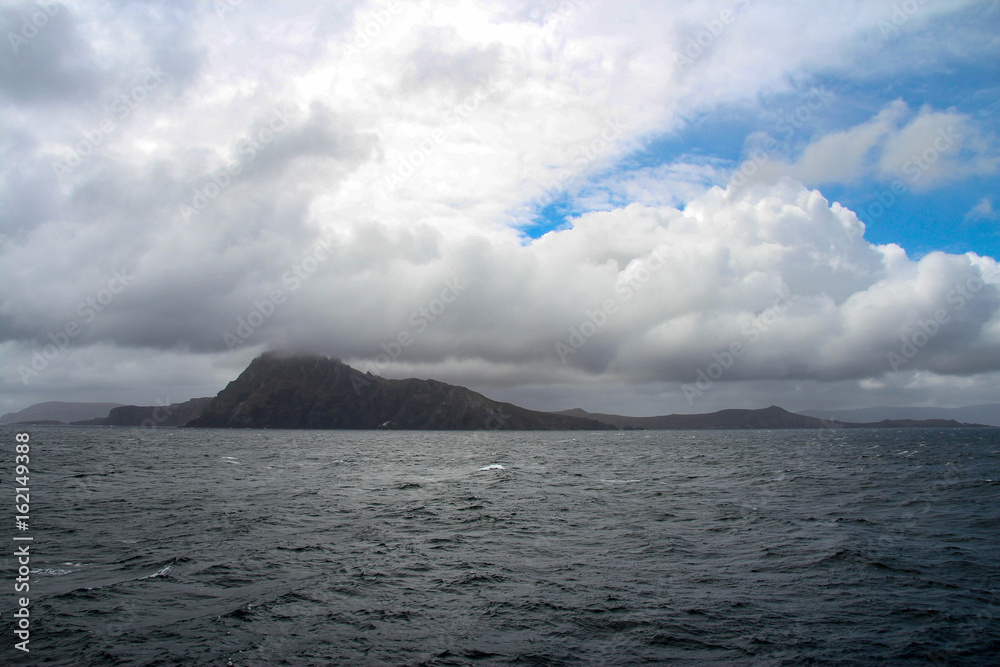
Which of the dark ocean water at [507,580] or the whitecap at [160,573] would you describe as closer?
the dark ocean water at [507,580]

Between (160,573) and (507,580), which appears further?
(160,573)

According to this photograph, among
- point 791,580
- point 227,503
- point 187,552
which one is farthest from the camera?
point 227,503

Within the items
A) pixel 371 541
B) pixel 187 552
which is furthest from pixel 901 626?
pixel 187 552

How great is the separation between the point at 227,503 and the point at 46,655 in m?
30.6

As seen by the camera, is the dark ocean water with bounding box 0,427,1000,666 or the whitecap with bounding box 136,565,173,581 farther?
the whitecap with bounding box 136,565,173,581

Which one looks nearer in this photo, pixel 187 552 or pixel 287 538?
pixel 187 552

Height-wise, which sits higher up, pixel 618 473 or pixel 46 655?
pixel 46 655

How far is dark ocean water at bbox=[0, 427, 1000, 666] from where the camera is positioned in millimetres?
17531

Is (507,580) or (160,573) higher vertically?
(160,573)

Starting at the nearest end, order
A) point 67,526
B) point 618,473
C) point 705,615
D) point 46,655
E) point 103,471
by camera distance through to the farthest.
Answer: point 46,655, point 705,615, point 67,526, point 103,471, point 618,473

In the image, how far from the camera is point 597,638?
18.4 metres

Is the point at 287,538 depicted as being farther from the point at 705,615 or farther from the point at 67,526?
the point at 705,615

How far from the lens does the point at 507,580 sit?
24.8 metres

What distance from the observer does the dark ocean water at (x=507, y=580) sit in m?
17.5
